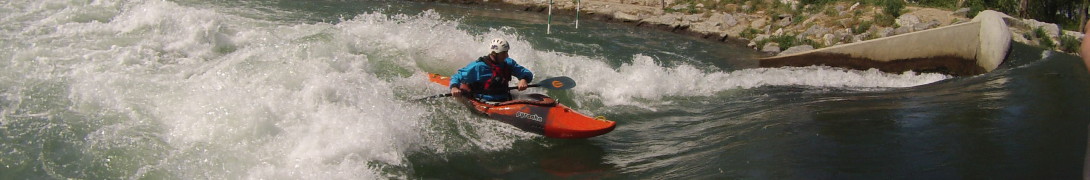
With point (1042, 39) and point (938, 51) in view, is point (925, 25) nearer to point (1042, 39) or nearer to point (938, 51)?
point (1042, 39)

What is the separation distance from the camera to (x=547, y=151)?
642cm

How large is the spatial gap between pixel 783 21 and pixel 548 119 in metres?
12.7

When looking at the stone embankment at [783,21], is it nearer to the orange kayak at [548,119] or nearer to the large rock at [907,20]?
the large rock at [907,20]

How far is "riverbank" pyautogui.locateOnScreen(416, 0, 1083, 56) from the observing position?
46.3ft

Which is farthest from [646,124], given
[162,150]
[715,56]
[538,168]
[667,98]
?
[715,56]

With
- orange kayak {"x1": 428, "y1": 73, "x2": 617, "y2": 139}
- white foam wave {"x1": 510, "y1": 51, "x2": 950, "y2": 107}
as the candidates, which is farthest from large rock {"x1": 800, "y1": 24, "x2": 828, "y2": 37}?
orange kayak {"x1": 428, "y1": 73, "x2": 617, "y2": 139}

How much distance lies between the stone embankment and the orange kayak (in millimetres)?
8970

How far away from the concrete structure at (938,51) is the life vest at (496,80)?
6904 mm

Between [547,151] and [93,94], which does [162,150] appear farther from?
[547,151]

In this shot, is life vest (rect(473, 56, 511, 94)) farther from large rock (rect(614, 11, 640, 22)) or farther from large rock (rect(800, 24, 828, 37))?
large rock (rect(614, 11, 640, 22))

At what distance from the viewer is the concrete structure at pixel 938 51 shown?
36.6ft

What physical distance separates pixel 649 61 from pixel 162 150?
7.26 metres

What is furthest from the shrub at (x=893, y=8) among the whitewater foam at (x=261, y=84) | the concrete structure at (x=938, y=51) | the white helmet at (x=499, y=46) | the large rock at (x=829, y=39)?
the white helmet at (x=499, y=46)

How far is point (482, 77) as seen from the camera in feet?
23.6
